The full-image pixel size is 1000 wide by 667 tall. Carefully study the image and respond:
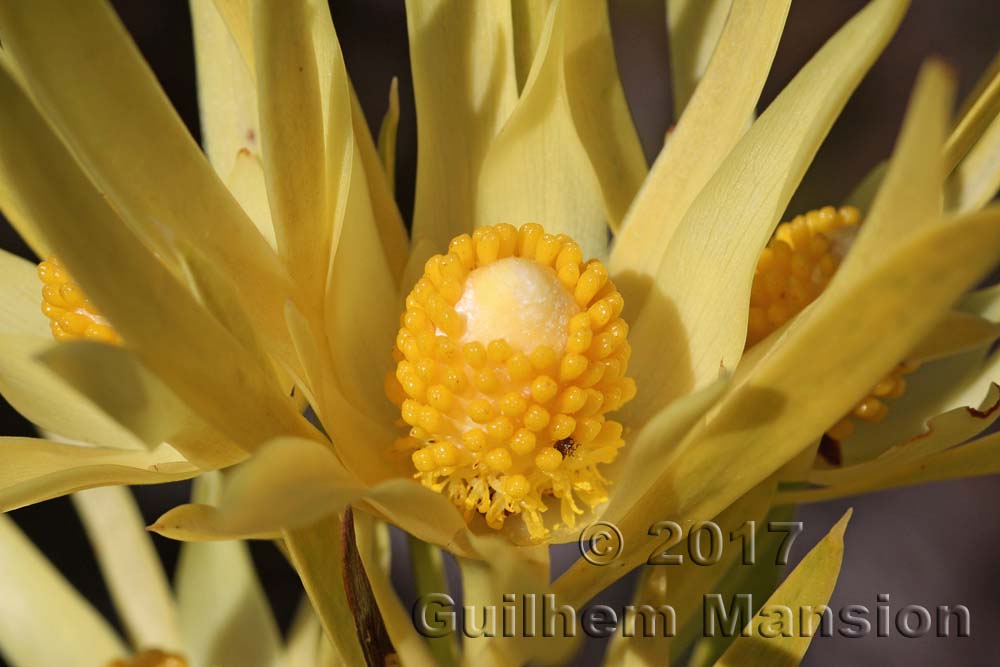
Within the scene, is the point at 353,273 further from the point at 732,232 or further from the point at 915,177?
the point at 915,177

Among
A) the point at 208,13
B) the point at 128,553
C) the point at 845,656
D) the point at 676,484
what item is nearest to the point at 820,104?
the point at 676,484

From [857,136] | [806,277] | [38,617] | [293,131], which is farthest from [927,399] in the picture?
[857,136]

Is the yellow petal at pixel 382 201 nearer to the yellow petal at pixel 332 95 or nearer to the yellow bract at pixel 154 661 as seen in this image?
the yellow petal at pixel 332 95

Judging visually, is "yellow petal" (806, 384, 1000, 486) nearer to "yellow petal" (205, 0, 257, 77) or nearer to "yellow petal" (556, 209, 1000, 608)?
"yellow petal" (556, 209, 1000, 608)

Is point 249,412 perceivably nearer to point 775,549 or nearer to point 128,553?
point 775,549

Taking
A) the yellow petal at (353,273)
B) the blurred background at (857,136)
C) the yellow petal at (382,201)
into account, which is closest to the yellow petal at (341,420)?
the yellow petal at (353,273)

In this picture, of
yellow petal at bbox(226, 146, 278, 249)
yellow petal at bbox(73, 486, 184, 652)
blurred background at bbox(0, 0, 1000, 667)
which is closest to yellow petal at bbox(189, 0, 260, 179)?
yellow petal at bbox(226, 146, 278, 249)
